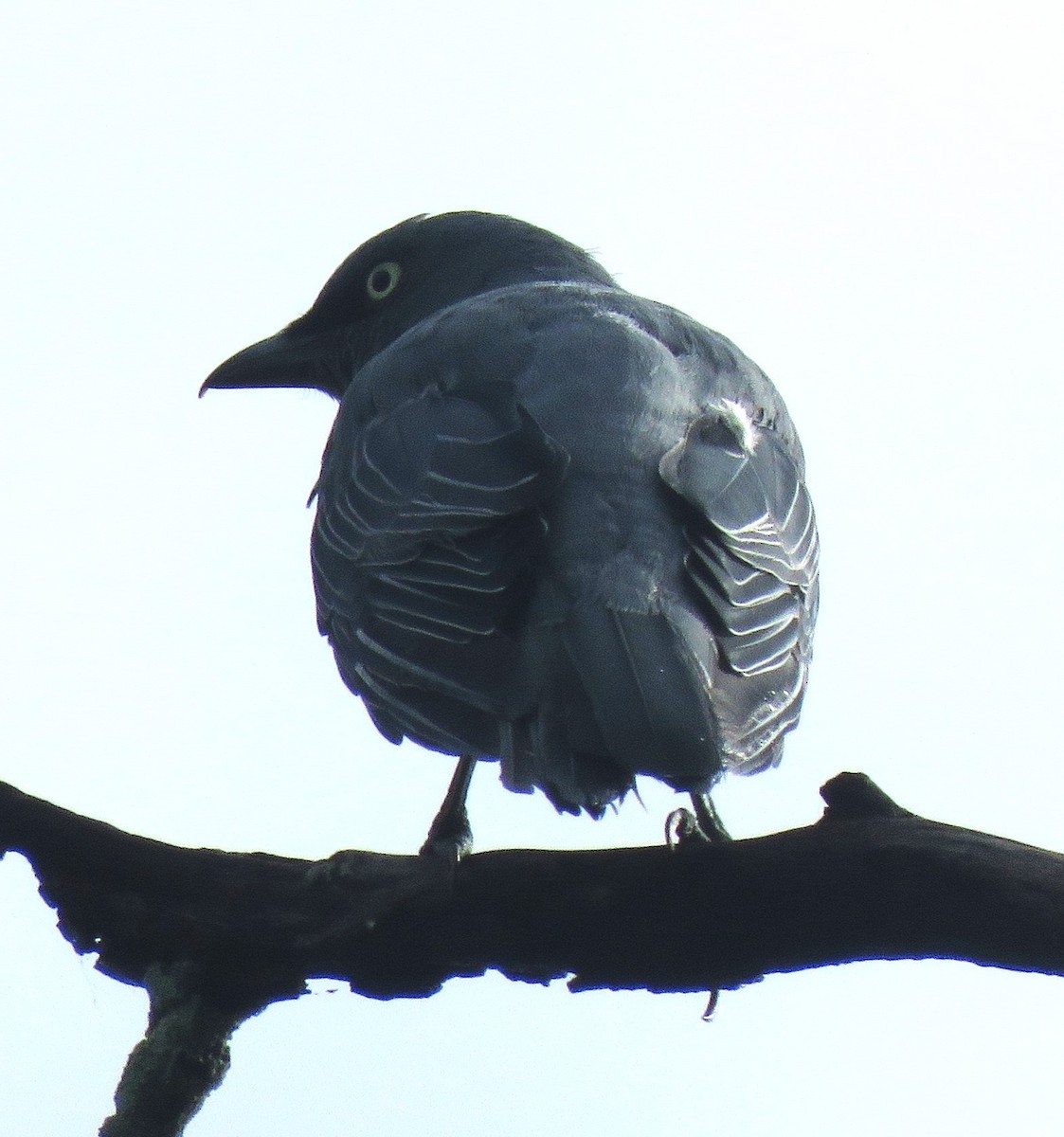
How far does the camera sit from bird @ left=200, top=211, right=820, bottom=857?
421cm

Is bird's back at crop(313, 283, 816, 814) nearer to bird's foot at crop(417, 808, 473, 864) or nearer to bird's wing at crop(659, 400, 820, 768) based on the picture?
bird's wing at crop(659, 400, 820, 768)

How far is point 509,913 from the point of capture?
432 centimetres

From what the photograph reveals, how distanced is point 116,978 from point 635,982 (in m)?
1.39

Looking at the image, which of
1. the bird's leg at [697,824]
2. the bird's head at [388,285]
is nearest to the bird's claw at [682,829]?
the bird's leg at [697,824]

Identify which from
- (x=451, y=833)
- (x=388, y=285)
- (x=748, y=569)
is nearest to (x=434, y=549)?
(x=748, y=569)

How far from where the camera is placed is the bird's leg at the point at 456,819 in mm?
5430

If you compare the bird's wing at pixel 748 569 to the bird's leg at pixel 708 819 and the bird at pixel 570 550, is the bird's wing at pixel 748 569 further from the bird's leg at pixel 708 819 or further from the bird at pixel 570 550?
the bird's leg at pixel 708 819

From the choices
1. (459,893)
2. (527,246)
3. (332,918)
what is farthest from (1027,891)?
(527,246)

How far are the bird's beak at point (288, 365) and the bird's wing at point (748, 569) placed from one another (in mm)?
3164

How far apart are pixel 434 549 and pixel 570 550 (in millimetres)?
540

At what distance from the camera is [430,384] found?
19.0 feet

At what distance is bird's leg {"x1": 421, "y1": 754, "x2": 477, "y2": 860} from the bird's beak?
9.76 ft

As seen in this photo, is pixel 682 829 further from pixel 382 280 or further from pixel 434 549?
pixel 382 280

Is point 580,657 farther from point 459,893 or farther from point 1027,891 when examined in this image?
point 1027,891
